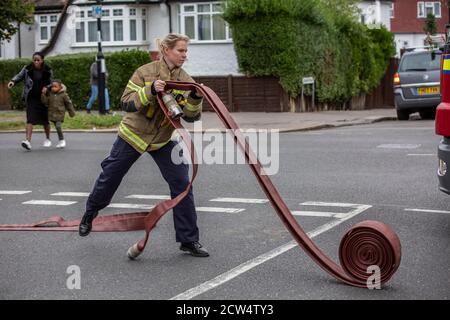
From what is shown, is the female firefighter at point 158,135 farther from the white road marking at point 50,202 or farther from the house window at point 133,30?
the house window at point 133,30

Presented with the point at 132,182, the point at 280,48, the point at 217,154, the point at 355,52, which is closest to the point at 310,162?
the point at 217,154

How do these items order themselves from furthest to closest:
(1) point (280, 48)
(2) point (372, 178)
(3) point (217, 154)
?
(1) point (280, 48), (3) point (217, 154), (2) point (372, 178)

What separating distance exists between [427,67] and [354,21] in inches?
375

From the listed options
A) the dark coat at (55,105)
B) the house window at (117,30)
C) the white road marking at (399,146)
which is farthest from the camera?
the house window at (117,30)

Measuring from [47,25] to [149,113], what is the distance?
1575 inches

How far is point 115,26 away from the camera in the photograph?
43.2 metres

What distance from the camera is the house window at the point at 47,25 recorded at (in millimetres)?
46000

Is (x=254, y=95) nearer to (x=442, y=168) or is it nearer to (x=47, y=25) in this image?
(x=47, y=25)

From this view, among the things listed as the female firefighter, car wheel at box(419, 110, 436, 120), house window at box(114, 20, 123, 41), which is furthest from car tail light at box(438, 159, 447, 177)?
house window at box(114, 20, 123, 41)

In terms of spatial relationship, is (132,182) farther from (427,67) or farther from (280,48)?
(280,48)

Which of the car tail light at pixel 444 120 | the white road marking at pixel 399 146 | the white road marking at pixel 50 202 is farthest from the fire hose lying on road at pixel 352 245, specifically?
the white road marking at pixel 399 146

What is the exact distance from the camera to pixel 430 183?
38.5 ft

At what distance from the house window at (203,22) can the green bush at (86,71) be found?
6945mm

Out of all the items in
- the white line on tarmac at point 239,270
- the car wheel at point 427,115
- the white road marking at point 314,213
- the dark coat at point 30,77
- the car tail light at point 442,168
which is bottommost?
the white line on tarmac at point 239,270
